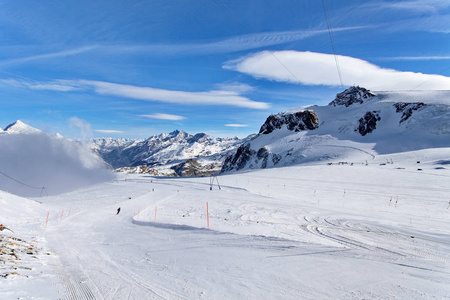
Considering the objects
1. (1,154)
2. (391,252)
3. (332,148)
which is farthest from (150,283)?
(1,154)

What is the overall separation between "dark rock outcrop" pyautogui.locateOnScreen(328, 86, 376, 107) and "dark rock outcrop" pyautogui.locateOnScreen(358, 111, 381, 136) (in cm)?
3715

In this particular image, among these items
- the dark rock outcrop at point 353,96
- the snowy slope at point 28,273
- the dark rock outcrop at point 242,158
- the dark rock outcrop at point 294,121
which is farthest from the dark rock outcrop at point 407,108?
the snowy slope at point 28,273

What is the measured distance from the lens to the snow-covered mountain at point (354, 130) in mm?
81500

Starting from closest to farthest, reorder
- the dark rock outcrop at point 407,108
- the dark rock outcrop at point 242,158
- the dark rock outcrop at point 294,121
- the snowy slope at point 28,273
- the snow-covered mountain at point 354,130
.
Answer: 1. the snowy slope at point 28,273
2. the snow-covered mountain at point 354,130
3. the dark rock outcrop at point 407,108
4. the dark rock outcrop at point 242,158
5. the dark rock outcrop at point 294,121

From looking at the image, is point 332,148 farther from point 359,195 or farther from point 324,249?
point 324,249

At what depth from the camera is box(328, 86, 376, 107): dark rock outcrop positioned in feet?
475

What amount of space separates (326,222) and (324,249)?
205 inches

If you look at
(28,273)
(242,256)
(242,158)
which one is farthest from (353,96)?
(28,273)

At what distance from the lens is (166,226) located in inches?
617

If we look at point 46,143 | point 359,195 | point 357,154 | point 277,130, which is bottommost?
point 359,195

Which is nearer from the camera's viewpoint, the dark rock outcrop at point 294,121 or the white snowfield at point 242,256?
the white snowfield at point 242,256

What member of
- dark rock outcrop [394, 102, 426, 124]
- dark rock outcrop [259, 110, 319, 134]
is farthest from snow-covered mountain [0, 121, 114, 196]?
dark rock outcrop [394, 102, 426, 124]

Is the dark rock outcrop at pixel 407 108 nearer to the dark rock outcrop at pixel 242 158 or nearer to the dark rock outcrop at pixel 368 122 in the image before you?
the dark rock outcrop at pixel 368 122

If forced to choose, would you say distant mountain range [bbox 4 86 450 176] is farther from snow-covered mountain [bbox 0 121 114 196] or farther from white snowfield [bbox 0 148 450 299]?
white snowfield [bbox 0 148 450 299]
